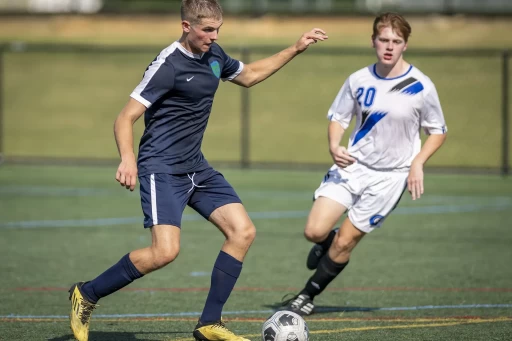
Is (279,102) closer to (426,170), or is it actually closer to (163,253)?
(426,170)

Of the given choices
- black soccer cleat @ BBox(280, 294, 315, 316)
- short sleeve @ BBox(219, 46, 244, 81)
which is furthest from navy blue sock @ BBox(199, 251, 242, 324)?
short sleeve @ BBox(219, 46, 244, 81)

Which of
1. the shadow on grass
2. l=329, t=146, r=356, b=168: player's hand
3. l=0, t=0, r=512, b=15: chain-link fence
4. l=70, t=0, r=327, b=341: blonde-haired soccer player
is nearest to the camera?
l=70, t=0, r=327, b=341: blonde-haired soccer player

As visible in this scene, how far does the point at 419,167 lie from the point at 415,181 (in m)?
0.13

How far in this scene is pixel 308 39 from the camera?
693 cm

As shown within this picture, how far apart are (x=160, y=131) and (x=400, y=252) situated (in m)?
4.88

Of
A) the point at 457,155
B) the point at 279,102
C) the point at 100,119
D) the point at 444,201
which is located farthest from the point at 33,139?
the point at 444,201

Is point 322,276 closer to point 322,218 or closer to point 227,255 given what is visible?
point 322,218

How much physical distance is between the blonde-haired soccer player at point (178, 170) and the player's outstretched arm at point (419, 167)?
1.39 m

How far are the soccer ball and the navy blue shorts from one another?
88 cm

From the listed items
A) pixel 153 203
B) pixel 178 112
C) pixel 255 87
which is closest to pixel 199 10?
pixel 178 112

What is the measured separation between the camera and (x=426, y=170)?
19234 mm

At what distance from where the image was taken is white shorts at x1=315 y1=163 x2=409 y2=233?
764 centimetres

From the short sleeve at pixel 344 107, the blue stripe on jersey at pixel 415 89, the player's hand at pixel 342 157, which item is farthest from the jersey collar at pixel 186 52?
the blue stripe on jersey at pixel 415 89

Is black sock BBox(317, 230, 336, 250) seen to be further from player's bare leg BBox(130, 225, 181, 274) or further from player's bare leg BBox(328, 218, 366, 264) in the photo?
player's bare leg BBox(130, 225, 181, 274)
